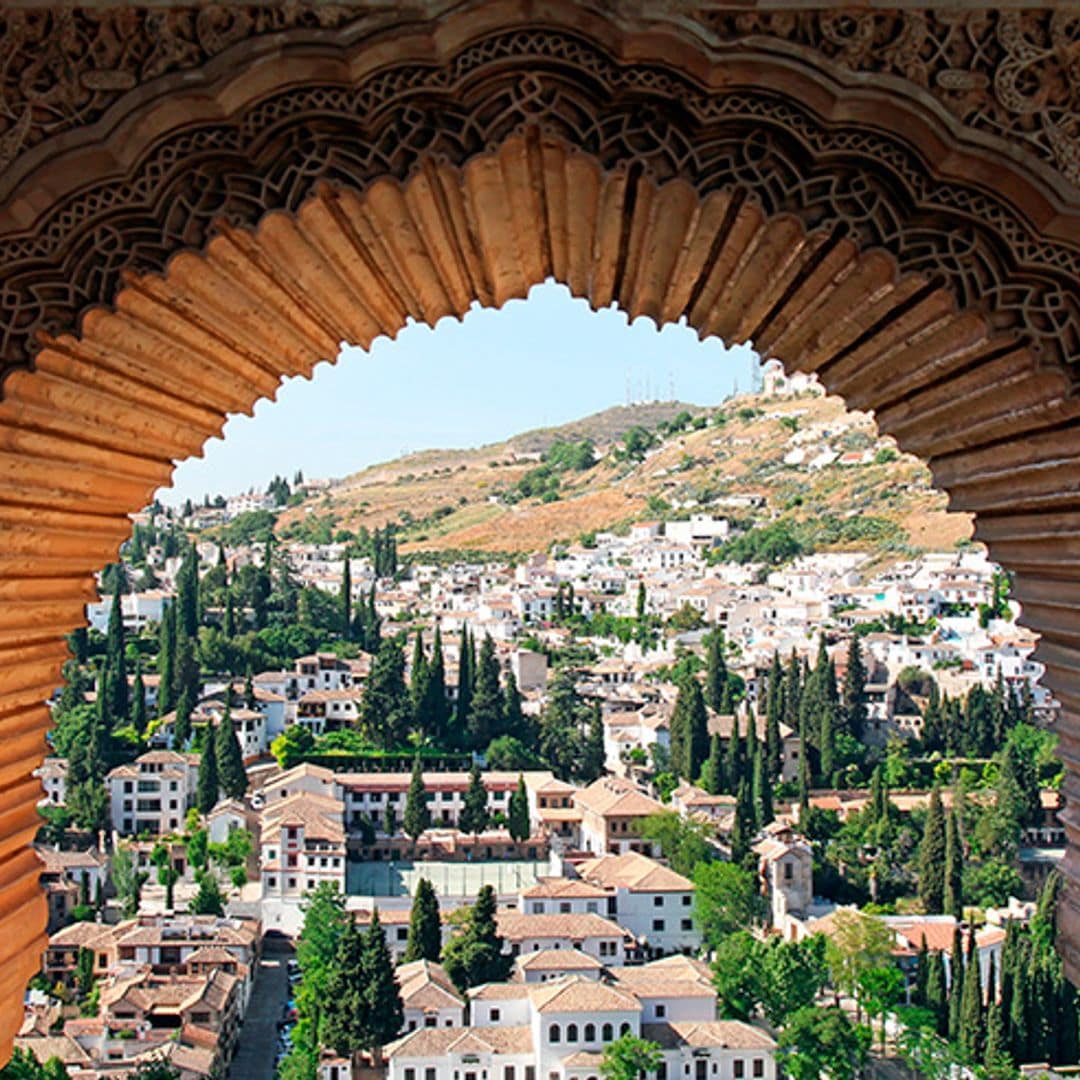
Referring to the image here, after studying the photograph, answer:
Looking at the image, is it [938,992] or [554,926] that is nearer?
[938,992]

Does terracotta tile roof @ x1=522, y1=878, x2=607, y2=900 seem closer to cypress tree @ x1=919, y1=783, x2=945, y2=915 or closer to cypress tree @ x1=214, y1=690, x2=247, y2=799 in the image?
cypress tree @ x1=919, y1=783, x2=945, y2=915

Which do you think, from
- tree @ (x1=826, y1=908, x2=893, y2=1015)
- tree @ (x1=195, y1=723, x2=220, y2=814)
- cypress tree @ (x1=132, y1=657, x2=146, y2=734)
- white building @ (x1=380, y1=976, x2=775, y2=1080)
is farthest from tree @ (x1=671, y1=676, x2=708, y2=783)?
cypress tree @ (x1=132, y1=657, x2=146, y2=734)

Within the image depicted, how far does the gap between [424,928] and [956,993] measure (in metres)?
6.23

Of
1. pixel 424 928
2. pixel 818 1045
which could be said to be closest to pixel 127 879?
pixel 424 928

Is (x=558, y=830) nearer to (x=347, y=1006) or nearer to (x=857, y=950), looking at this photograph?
(x=857, y=950)

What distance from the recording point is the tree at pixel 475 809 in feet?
75.2

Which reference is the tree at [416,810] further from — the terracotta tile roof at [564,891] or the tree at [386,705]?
the tree at [386,705]

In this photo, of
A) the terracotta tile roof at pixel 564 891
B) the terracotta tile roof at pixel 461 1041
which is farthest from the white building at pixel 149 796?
the terracotta tile roof at pixel 461 1041

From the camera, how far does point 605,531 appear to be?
5425 cm

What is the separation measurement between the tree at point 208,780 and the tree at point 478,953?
7228 millimetres

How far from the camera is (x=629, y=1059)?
1502 centimetres

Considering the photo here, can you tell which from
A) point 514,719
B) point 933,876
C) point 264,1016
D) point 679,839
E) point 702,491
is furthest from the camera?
point 702,491

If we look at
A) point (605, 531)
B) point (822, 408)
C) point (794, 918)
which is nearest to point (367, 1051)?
point (794, 918)

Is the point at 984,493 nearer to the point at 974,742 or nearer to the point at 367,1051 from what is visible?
the point at 367,1051
